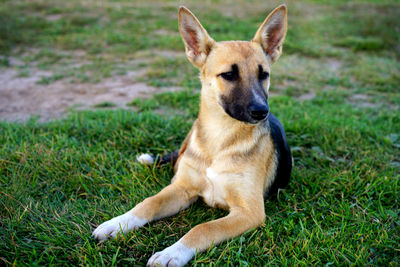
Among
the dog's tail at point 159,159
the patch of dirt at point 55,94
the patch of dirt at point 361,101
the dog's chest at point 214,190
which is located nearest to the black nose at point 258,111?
the dog's chest at point 214,190

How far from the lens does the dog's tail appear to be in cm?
374

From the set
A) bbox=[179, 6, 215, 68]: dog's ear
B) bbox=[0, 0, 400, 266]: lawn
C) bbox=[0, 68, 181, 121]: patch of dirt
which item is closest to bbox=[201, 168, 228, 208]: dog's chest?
bbox=[0, 0, 400, 266]: lawn

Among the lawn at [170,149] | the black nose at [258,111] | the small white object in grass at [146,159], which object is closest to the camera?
the lawn at [170,149]

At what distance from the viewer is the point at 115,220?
2703 millimetres

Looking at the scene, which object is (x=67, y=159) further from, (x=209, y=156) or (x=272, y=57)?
(x=272, y=57)

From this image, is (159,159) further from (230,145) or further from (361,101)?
(361,101)

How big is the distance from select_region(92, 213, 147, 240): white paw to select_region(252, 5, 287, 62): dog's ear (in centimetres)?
213

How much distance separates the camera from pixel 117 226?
2.65 metres

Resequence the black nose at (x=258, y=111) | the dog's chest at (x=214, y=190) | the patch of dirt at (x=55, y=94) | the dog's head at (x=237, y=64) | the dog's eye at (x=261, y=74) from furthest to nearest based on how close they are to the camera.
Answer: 1. the patch of dirt at (x=55, y=94)
2. the dog's eye at (x=261, y=74)
3. the dog's chest at (x=214, y=190)
4. the dog's head at (x=237, y=64)
5. the black nose at (x=258, y=111)

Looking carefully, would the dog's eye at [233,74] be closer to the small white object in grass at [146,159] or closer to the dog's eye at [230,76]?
the dog's eye at [230,76]

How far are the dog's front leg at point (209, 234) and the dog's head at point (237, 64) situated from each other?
0.79 m

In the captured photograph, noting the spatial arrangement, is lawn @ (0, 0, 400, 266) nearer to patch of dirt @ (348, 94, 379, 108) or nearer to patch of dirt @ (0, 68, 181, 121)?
patch of dirt @ (348, 94, 379, 108)

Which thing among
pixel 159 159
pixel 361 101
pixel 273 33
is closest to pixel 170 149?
pixel 159 159

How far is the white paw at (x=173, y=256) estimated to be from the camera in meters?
2.31
